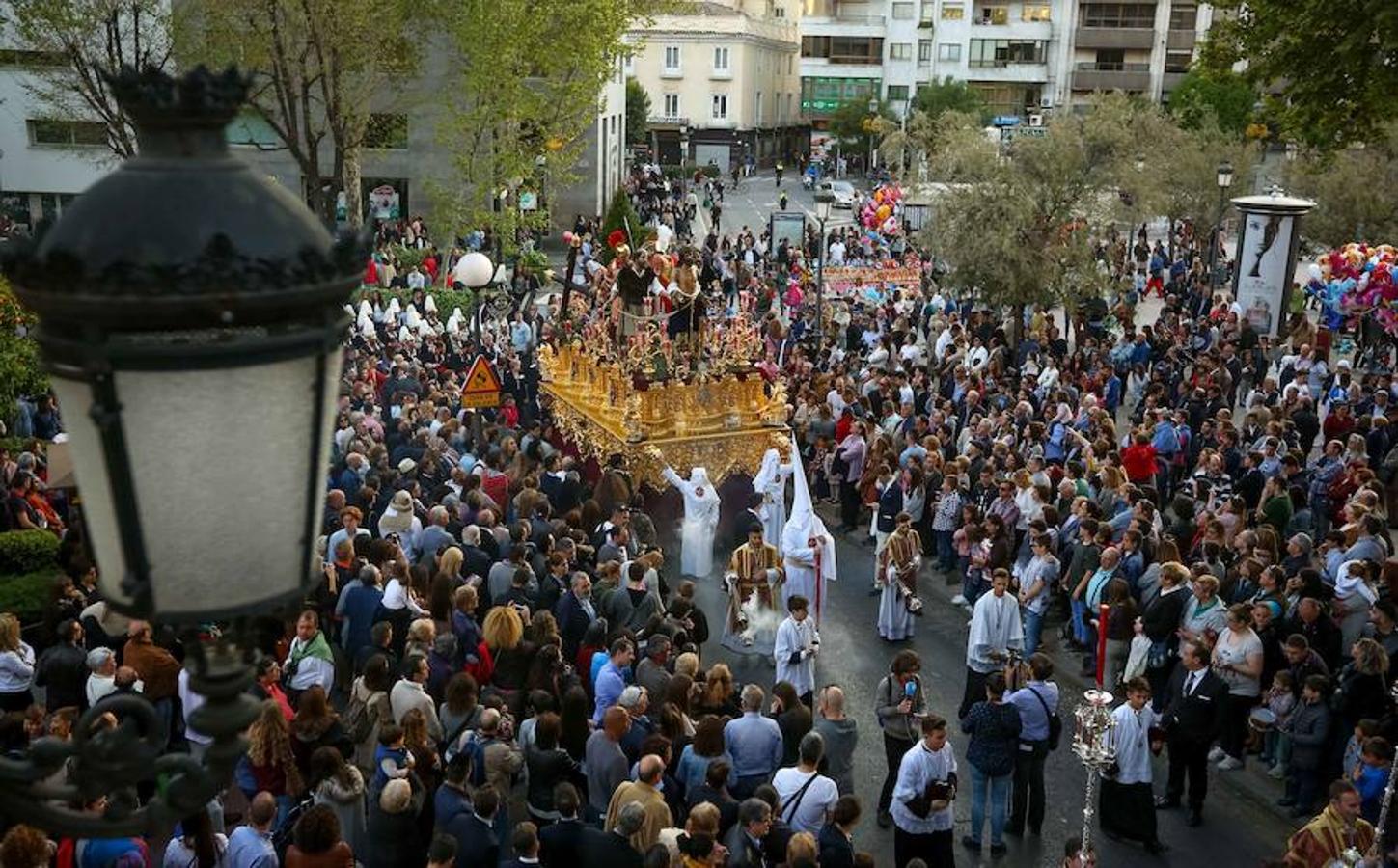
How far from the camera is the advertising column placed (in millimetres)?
25750

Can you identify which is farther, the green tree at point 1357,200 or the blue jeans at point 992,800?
the green tree at point 1357,200

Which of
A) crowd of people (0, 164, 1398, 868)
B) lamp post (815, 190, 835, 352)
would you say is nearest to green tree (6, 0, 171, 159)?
crowd of people (0, 164, 1398, 868)

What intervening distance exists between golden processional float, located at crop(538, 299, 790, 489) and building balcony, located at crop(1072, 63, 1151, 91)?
66030mm

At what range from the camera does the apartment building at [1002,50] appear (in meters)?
75.4

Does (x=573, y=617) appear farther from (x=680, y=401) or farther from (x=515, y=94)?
(x=515, y=94)

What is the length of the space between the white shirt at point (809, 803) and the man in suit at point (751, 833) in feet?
1.59

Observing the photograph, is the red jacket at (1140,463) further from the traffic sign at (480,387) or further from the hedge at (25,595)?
the hedge at (25,595)

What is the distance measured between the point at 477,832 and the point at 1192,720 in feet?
18.2

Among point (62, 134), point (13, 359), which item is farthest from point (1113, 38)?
point (13, 359)

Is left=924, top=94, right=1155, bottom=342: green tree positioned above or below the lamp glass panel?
below

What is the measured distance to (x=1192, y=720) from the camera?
9.95 metres

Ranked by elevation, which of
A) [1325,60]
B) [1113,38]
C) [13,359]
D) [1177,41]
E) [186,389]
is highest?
[1113,38]

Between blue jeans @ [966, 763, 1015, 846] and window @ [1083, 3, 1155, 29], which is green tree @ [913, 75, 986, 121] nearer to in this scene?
window @ [1083, 3, 1155, 29]

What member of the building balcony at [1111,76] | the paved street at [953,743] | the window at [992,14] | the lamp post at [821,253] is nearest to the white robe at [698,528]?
the paved street at [953,743]
